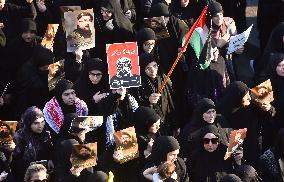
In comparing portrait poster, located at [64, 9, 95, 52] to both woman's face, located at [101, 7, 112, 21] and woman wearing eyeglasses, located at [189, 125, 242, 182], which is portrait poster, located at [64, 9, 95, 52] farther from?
woman wearing eyeglasses, located at [189, 125, 242, 182]

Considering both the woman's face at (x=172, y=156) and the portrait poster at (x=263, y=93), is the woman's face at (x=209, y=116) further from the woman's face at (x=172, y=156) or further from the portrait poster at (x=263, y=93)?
the woman's face at (x=172, y=156)

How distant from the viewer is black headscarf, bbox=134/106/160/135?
8070 millimetres

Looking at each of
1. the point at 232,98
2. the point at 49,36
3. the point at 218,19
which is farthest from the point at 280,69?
the point at 49,36

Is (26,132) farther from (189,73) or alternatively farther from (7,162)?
(189,73)

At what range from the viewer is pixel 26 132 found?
8242 millimetres

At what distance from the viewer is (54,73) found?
8.73 m

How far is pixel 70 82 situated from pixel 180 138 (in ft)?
4.36

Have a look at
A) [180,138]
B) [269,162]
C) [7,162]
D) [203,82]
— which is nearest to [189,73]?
[203,82]

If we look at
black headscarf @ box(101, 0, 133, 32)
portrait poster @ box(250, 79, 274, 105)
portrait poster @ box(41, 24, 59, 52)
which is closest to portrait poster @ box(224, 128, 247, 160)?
portrait poster @ box(250, 79, 274, 105)

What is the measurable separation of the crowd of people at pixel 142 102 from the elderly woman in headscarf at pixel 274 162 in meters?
0.01

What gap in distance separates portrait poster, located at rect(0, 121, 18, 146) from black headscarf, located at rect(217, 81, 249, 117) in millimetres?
2360

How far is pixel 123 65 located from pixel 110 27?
1663 mm

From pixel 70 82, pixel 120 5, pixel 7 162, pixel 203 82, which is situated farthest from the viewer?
pixel 120 5

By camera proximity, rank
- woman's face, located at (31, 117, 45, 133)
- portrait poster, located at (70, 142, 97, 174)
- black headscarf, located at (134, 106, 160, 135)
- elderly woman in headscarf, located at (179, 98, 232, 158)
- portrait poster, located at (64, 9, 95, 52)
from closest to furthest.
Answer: portrait poster, located at (70, 142, 97, 174) → black headscarf, located at (134, 106, 160, 135) → woman's face, located at (31, 117, 45, 133) → elderly woman in headscarf, located at (179, 98, 232, 158) → portrait poster, located at (64, 9, 95, 52)
